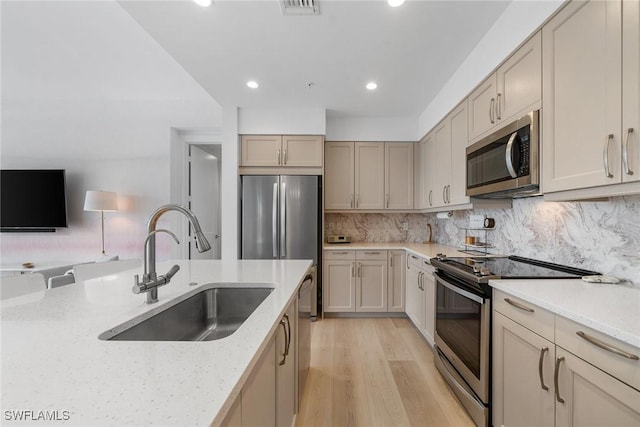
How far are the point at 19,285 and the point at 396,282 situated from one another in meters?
3.27

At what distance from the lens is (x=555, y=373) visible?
1111 mm

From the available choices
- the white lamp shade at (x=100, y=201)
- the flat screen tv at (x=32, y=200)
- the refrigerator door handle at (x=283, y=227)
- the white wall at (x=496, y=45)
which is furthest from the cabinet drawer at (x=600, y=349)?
the flat screen tv at (x=32, y=200)

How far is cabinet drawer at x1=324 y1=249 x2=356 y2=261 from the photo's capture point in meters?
3.42

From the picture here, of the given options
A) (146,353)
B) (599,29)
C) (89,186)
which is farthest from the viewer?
(89,186)

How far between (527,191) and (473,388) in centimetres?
127

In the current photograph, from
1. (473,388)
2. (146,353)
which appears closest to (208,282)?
(146,353)

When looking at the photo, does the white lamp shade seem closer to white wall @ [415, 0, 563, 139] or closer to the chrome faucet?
the chrome faucet

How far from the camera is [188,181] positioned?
14.0ft

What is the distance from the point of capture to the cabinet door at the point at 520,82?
1539mm

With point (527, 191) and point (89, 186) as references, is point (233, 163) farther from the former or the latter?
point (527, 191)

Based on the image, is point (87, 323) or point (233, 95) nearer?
point (87, 323)

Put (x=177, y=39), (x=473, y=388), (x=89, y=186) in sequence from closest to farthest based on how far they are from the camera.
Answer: (x=473, y=388)
(x=177, y=39)
(x=89, y=186)

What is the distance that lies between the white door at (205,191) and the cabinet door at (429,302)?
3398mm

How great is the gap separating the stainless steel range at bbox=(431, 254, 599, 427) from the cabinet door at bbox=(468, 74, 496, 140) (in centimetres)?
102
